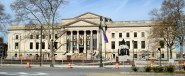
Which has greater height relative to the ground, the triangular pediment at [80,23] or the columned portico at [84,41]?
the triangular pediment at [80,23]

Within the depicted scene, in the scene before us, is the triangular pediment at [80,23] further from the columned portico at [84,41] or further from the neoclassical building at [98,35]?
the columned portico at [84,41]

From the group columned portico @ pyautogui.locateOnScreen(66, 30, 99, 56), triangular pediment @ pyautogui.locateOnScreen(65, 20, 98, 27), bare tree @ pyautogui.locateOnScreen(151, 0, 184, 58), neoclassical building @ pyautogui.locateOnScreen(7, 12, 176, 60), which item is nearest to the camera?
bare tree @ pyautogui.locateOnScreen(151, 0, 184, 58)

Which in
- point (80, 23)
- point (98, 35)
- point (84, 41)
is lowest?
point (84, 41)

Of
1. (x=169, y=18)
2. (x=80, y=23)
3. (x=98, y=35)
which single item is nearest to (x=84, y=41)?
(x=98, y=35)

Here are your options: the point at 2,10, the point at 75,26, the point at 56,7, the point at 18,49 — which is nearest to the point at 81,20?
the point at 75,26

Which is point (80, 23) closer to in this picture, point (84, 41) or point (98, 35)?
point (84, 41)

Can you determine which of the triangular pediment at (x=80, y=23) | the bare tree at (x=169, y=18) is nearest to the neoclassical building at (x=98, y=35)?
the triangular pediment at (x=80, y=23)

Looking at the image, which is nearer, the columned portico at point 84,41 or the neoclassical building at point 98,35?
the neoclassical building at point 98,35

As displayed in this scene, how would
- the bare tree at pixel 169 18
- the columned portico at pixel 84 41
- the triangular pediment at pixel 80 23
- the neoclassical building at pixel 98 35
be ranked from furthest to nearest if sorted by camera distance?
1. the columned portico at pixel 84 41
2. the triangular pediment at pixel 80 23
3. the neoclassical building at pixel 98 35
4. the bare tree at pixel 169 18

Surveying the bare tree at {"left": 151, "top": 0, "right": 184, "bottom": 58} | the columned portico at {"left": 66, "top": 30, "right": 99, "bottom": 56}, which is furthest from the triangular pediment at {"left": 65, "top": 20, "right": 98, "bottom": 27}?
the bare tree at {"left": 151, "top": 0, "right": 184, "bottom": 58}

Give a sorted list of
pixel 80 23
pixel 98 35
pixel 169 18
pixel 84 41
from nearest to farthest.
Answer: pixel 169 18, pixel 98 35, pixel 80 23, pixel 84 41

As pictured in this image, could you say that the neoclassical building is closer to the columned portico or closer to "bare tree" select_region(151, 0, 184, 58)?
the columned portico

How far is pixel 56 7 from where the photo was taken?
69.2 meters

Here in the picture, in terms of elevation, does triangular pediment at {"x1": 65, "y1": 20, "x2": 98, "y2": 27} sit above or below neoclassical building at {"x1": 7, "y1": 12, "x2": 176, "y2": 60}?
above
